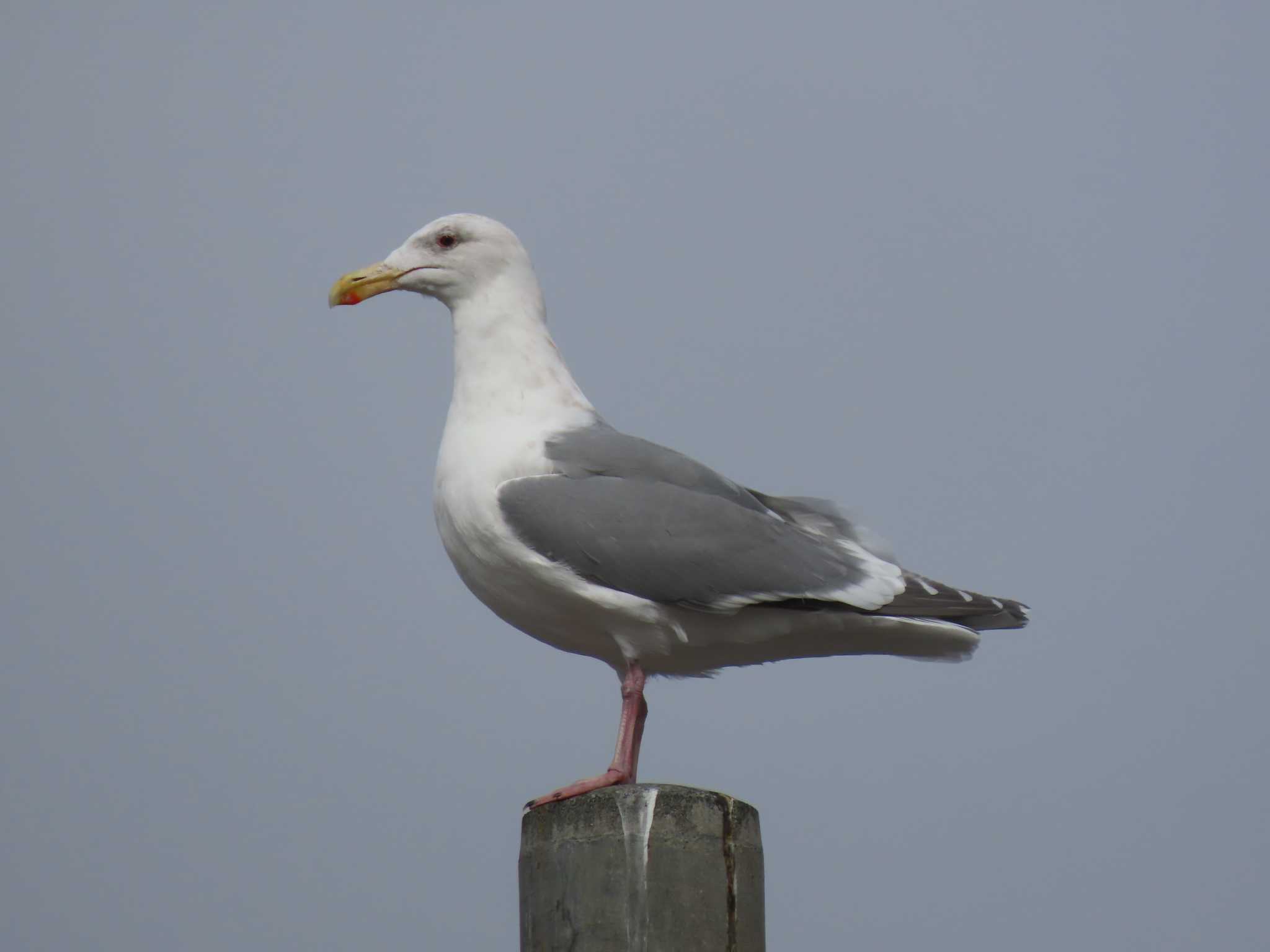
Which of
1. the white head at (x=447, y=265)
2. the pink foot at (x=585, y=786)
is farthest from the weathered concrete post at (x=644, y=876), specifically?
the white head at (x=447, y=265)

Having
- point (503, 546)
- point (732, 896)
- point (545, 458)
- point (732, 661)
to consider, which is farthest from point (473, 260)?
point (732, 896)

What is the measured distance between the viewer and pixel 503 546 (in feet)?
18.3

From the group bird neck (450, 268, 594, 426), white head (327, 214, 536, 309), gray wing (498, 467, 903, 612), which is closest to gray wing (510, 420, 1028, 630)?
gray wing (498, 467, 903, 612)

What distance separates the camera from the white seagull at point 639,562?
5.62 meters

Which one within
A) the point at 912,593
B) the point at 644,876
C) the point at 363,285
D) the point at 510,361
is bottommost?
the point at 644,876

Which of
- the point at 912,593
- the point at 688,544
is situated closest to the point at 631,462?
the point at 688,544

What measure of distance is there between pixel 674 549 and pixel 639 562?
0.15 meters

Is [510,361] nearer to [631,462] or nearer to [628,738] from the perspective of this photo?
[631,462]

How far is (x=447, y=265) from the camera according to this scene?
6633mm

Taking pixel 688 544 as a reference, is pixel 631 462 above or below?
above

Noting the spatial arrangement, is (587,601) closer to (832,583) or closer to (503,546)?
(503,546)

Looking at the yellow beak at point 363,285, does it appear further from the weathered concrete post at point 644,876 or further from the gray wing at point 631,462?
the weathered concrete post at point 644,876

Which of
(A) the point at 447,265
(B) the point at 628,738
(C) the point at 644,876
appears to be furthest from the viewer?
(A) the point at 447,265

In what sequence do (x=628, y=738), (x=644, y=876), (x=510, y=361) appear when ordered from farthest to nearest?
1. (x=510, y=361)
2. (x=628, y=738)
3. (x=644, y=876)
